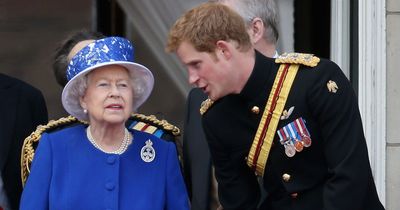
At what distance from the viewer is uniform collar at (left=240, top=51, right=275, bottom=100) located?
11.5 ft

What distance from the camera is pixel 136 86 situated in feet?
12.6

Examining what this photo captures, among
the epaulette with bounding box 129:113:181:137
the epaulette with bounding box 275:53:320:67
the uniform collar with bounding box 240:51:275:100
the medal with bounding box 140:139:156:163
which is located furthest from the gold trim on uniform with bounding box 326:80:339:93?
the epaulette with bounding box 129:113:181:137

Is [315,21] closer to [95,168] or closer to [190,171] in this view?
[190,171]

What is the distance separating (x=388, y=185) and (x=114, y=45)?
165 cm

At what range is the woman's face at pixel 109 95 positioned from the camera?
368cm

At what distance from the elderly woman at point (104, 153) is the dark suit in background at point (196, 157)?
196mm

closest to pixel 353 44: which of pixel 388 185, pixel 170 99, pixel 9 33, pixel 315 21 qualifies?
Result: pixel 388 185

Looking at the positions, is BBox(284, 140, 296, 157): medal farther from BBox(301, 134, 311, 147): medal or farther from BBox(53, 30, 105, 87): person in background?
BBox(53, 30, 105, 87): person in background

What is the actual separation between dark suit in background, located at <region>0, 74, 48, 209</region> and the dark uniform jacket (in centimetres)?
118

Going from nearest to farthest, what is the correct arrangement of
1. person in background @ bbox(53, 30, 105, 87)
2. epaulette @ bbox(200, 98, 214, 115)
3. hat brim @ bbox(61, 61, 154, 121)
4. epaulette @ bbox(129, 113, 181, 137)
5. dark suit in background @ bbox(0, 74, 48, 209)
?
epaulette @ bbox(200, 98, 214, 115), hat brim @ bbox(61, 61, 154, 121), epaulette @ bbox(129, 113, 181, 137), person in background @ bbox(53, 30, 105, 87), dark suit in background @ bbox(0, 74, 48, 209)

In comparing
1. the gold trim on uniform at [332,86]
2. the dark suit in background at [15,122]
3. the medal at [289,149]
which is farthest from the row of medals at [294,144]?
the dark suit in background at [15,122]

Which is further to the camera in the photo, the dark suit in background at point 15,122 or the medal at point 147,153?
the dark suit in background at point 15,122

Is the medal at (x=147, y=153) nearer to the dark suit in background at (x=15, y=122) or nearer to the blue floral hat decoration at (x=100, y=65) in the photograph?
the blue floral hat decoration at (x=100, y=65)

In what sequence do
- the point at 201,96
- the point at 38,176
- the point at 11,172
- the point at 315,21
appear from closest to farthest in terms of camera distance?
1. the point at 38,176
2. the point at 201,96
3. the point at 11,172
4. the point at 315,21
